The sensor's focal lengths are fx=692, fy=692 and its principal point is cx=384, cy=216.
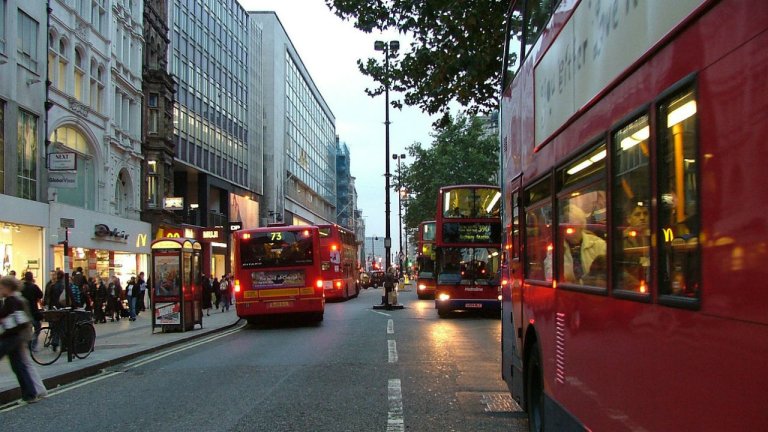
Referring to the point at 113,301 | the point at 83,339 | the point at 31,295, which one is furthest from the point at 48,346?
the point at 113,301

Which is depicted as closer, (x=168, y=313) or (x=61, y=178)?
(x=168, y=313)

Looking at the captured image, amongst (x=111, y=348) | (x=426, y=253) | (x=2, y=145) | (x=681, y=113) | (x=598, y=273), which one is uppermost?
(x=2, y=145)

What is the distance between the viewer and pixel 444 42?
14.2m

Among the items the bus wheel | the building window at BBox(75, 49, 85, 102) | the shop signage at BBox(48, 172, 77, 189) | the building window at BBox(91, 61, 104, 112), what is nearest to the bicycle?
the bus wheel

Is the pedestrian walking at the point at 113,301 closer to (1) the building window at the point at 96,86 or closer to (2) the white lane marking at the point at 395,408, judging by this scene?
(1) the building window at the point at 96,86

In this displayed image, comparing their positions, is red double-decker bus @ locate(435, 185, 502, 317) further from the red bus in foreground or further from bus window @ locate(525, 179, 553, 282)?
bus window @ locate(525, 179, 553, 282)

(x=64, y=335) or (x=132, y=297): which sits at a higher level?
(x=64, y=335)

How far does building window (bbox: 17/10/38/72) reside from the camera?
2264cm

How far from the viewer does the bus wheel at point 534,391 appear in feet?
18.9

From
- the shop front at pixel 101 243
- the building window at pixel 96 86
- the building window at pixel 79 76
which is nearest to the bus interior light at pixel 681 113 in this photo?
the shop front at pixel 101 243

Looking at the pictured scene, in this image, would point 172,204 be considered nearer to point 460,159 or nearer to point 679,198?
point 460,159

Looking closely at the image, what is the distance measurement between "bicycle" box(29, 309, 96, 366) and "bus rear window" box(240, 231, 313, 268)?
743cm

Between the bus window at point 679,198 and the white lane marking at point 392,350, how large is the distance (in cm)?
940

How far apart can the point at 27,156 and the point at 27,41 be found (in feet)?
12.6
